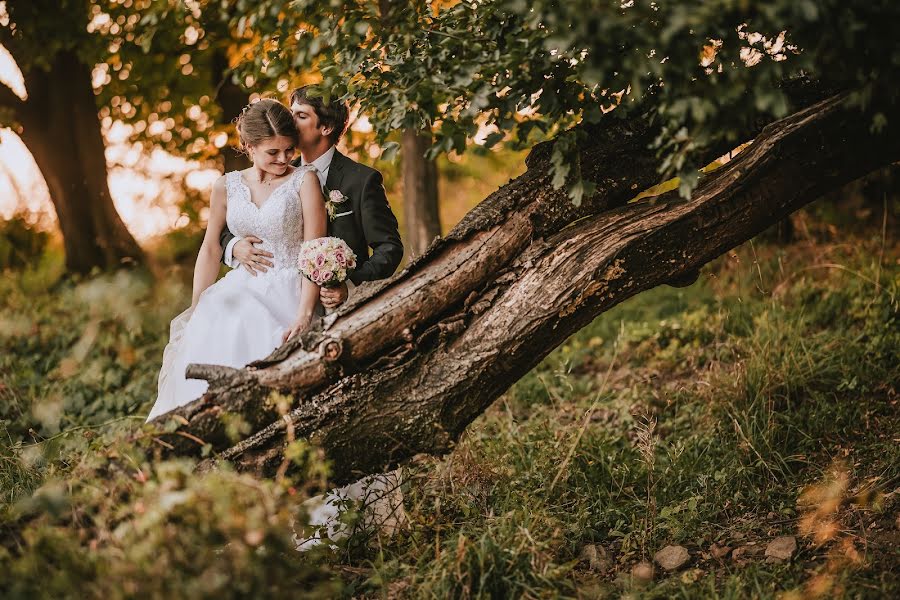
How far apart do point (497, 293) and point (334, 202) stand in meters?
1.19

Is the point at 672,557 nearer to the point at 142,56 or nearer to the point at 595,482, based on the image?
the point at 595,482

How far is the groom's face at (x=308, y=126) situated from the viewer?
4.43 meters

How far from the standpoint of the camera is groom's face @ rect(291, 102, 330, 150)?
4.43m

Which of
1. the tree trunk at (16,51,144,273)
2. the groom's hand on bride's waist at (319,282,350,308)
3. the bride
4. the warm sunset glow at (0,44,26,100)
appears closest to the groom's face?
the bride

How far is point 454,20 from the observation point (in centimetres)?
374

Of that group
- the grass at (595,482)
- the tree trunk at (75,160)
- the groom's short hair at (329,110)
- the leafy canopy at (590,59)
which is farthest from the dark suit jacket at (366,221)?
the tree trunk at (75,160)

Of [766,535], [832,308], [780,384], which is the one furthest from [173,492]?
[832,308]

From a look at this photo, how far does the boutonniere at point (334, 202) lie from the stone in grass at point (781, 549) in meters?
2.88

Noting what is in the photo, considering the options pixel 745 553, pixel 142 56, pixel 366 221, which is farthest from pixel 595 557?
pixel 142 56

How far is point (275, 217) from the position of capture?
14.3ft

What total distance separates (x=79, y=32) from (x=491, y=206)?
6.13m

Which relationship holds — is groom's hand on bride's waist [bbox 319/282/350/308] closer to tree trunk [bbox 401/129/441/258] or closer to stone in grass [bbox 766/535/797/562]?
stone in grass [bbox 766/535/797/562]

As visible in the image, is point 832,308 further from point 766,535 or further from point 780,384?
point 766,535

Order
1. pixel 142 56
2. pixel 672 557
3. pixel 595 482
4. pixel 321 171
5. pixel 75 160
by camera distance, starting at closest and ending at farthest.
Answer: pixel 672 557 < pixel 595 482 < pixel 321 171 < pixel 142 56 < pixel 75 160
